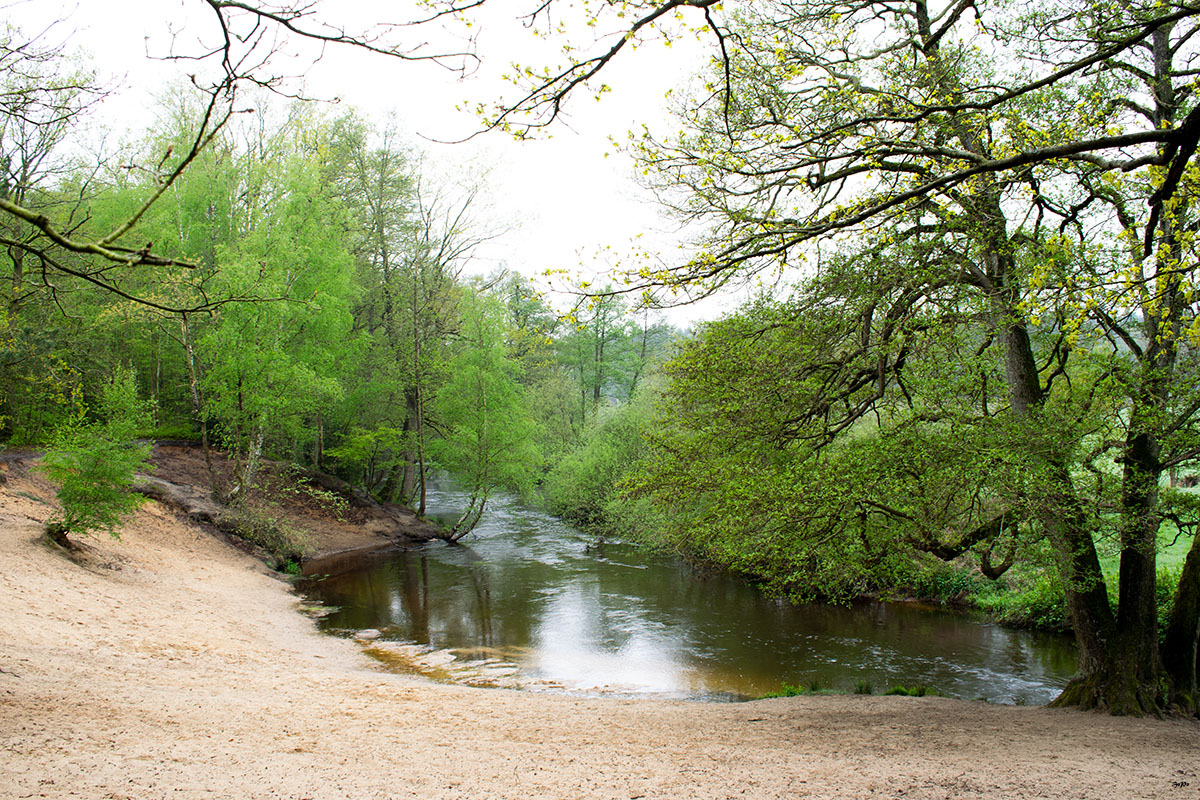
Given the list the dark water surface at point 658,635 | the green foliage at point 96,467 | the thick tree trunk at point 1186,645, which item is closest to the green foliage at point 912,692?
the dark water surface at point 658,635

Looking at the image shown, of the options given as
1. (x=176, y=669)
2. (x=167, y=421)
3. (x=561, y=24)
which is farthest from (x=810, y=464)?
(x=167, y=421)

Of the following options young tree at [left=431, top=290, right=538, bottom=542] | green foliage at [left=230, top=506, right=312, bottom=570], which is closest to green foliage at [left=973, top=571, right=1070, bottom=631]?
young tree at [left=431, top=290, right=538, bottom=542]

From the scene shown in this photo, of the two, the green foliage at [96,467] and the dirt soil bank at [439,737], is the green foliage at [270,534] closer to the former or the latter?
the green foliage at [96,467]

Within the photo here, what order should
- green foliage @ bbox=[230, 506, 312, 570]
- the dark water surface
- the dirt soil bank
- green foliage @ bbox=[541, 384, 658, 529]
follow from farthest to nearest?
1. green foliage @ bbox=[541, 384, 658, 529]
2. green foliage @ bbox=[230, 506, 312, 570]
3. the dark water surface
4. the dirt soil bank

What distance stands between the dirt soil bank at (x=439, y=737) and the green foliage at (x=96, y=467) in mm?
1664

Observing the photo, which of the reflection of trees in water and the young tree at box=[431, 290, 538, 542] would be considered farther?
the young tree at box=[431, 290, 538, 542]

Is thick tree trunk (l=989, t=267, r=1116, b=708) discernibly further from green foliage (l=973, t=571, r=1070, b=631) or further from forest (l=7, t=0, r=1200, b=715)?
green foliage (l=973, t=571, r=1070, b=631)

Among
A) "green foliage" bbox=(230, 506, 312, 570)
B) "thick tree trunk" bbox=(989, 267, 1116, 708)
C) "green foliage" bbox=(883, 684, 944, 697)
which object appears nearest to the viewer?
"thick tree trunk" bbox=(989, 267, 1116, 708)

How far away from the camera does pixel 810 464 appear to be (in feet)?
26.1

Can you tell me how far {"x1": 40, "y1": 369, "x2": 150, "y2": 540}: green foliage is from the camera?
1151 centimetres

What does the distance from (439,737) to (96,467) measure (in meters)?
9.33

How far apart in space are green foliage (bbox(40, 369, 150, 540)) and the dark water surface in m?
4.41

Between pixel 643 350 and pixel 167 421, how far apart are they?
26.8 metres

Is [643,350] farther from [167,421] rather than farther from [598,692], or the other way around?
[598,692]
